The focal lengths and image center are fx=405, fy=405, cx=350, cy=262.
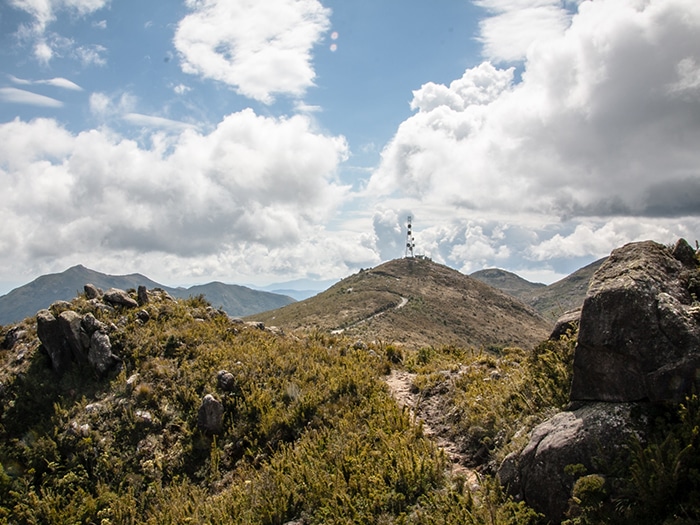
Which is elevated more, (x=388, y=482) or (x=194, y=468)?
(x=388, y=482)

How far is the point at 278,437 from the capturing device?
12.0 metres

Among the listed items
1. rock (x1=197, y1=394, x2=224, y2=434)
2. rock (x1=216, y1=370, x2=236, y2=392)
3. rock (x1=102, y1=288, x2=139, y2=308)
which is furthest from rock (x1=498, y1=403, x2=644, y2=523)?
rock (x1=102, y1=288, x2=139, y2=308)

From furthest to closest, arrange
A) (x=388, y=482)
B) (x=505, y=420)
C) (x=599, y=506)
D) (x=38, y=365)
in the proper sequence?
(x=38, y=365)
(x=505, y=420)
(x=388, y=482)
(x=599, y=506)

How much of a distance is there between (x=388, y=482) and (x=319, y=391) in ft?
17.6

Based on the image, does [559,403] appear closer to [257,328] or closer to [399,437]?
[399,437]

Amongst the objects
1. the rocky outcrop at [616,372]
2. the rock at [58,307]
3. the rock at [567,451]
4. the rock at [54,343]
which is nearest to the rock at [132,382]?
the rock at [54,343]

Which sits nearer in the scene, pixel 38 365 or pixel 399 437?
pixel 399 437


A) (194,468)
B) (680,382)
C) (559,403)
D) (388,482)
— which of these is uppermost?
(680,382)

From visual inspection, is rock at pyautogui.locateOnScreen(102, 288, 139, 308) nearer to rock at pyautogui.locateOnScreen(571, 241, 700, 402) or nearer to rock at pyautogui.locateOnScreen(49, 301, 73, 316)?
rock at pyautogui.locateOnScreen(49, 301, 73, 316)

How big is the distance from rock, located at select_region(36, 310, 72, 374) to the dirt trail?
13.1 metres

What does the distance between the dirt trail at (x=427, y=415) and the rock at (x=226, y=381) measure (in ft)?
18.4

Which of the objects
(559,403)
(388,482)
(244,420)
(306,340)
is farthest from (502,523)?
(306,340)

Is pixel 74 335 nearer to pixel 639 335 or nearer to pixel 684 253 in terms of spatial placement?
pixel 639 335

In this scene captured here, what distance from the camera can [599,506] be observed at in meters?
5.75
